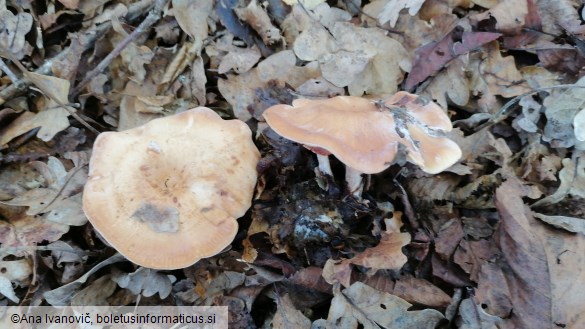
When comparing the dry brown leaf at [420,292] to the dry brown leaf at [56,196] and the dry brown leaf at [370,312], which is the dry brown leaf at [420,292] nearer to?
the dry brown leaf at [370,312]

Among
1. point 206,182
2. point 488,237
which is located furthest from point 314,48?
point 488,237

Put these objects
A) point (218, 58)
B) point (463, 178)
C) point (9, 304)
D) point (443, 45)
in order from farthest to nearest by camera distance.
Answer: point (218, 58), point (443, 45), point (463, 178), point (9, 304)

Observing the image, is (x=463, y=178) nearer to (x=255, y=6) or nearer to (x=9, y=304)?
(x=255, y=6)

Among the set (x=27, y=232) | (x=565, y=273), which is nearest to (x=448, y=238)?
(x=565, y=273)

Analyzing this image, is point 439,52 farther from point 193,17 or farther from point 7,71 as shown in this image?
point 7,71

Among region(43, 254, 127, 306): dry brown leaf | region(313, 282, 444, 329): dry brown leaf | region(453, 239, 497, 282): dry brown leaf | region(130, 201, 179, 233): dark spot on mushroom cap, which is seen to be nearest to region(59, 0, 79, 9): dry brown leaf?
region(130, 201, 179, 233): dark spot on mushroom cap

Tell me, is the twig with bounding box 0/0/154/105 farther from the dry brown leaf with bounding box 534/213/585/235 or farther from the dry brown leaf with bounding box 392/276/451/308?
the dry brown leaf with bounding box 534/213/585/235
